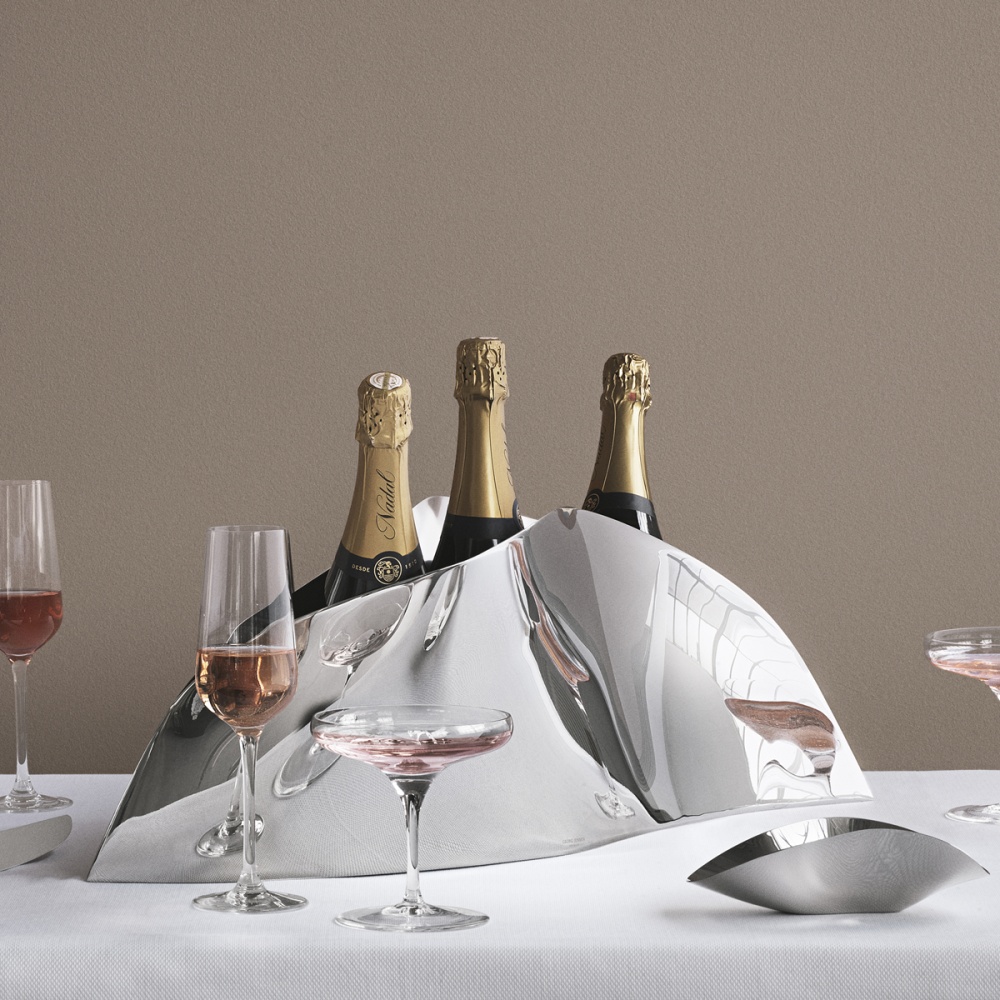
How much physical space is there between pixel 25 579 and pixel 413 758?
0.57 m

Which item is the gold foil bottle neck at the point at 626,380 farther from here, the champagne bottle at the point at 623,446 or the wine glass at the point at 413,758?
the wine glass at the point at 413,758

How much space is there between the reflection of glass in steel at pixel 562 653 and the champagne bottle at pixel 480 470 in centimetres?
23

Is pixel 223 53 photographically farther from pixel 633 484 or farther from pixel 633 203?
pixel 633 484

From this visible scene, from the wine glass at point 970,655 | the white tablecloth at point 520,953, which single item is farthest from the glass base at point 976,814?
the white tablecloth at point 520,953

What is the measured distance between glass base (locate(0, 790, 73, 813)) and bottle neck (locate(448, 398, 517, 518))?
1.36 feet

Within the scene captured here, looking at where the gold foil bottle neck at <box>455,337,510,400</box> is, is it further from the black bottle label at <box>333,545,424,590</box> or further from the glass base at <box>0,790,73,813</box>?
the glass base at <box>0,790,73,813</box>

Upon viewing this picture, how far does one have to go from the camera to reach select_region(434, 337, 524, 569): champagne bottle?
97 centimetres

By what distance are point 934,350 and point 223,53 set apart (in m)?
1.33

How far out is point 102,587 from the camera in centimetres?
203

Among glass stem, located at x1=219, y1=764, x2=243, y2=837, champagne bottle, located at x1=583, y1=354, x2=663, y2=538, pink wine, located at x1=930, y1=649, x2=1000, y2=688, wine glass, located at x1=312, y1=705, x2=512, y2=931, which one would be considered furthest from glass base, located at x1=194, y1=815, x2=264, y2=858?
pink wine, located at x1=930, y1=649, x2=1000, y2=688

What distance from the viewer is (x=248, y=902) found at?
0.65 meters

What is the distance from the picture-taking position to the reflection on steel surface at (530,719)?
71cm

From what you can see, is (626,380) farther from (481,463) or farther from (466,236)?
(466,236)

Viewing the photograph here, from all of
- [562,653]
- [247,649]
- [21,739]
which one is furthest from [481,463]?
[21,739]
